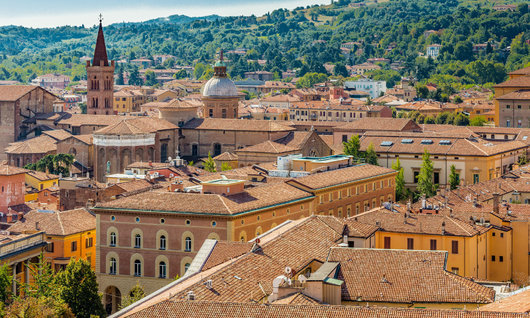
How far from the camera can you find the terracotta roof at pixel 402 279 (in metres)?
33.0

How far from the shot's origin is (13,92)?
103688 mm

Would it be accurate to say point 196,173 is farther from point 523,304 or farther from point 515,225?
point 523,304

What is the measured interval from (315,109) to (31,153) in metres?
51.0

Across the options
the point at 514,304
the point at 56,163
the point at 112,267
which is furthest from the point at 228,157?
the point at 514,304

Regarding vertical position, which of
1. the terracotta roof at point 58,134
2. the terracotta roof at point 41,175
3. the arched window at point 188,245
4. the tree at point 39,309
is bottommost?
the tree at point 39,309

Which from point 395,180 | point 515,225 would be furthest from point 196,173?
point 515,225

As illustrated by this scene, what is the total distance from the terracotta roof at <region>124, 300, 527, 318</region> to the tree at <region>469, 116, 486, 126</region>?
279ft

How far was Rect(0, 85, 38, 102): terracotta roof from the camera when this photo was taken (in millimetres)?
101938

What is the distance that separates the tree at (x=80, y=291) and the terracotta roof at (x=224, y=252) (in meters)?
5.79

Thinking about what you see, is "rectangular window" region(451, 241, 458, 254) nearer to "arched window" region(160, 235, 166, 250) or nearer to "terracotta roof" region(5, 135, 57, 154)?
"arched window" region(160, 235, 166, 250)

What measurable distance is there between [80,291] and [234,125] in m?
46.3

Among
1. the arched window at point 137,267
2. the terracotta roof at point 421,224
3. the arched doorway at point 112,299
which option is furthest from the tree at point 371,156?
the arched doorway at point 112,299

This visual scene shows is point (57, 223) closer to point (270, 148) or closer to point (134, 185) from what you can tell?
point (134, 185)

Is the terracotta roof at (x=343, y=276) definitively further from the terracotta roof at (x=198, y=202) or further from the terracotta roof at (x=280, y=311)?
the terracotta roof at (x=198, y=202)
